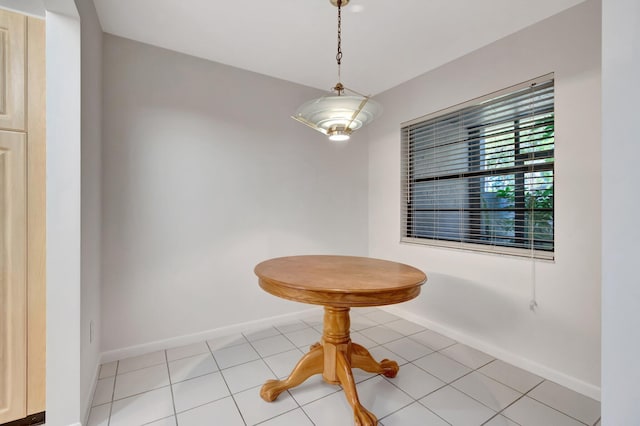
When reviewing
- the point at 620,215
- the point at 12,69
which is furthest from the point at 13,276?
the point at 620,215

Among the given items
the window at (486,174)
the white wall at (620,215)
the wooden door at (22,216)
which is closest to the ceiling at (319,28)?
the window at (486,174)

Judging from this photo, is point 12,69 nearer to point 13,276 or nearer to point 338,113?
point 13,276

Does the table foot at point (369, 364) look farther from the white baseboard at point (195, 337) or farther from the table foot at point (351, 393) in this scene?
the white baseboard at point (195, 337)

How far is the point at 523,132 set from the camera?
2.03 metres

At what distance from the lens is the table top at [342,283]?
4.06 ft

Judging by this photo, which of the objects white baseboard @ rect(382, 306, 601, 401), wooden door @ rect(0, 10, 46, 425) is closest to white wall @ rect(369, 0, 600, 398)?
white baseboard @ rect(382, 306, 601, 401)

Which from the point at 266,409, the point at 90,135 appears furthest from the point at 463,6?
the point at 266,409

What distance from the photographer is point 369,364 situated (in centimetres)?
178

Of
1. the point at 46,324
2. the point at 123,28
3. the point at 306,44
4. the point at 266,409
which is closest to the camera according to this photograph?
the point at 46,324

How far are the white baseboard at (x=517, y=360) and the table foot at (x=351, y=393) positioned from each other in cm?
130

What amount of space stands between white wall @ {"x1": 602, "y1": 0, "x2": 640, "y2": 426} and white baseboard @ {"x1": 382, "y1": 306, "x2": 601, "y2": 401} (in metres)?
1.28

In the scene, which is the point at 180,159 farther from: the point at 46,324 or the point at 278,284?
the point at 278,284

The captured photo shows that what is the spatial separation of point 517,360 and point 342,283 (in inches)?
65.9

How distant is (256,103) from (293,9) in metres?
0.98
